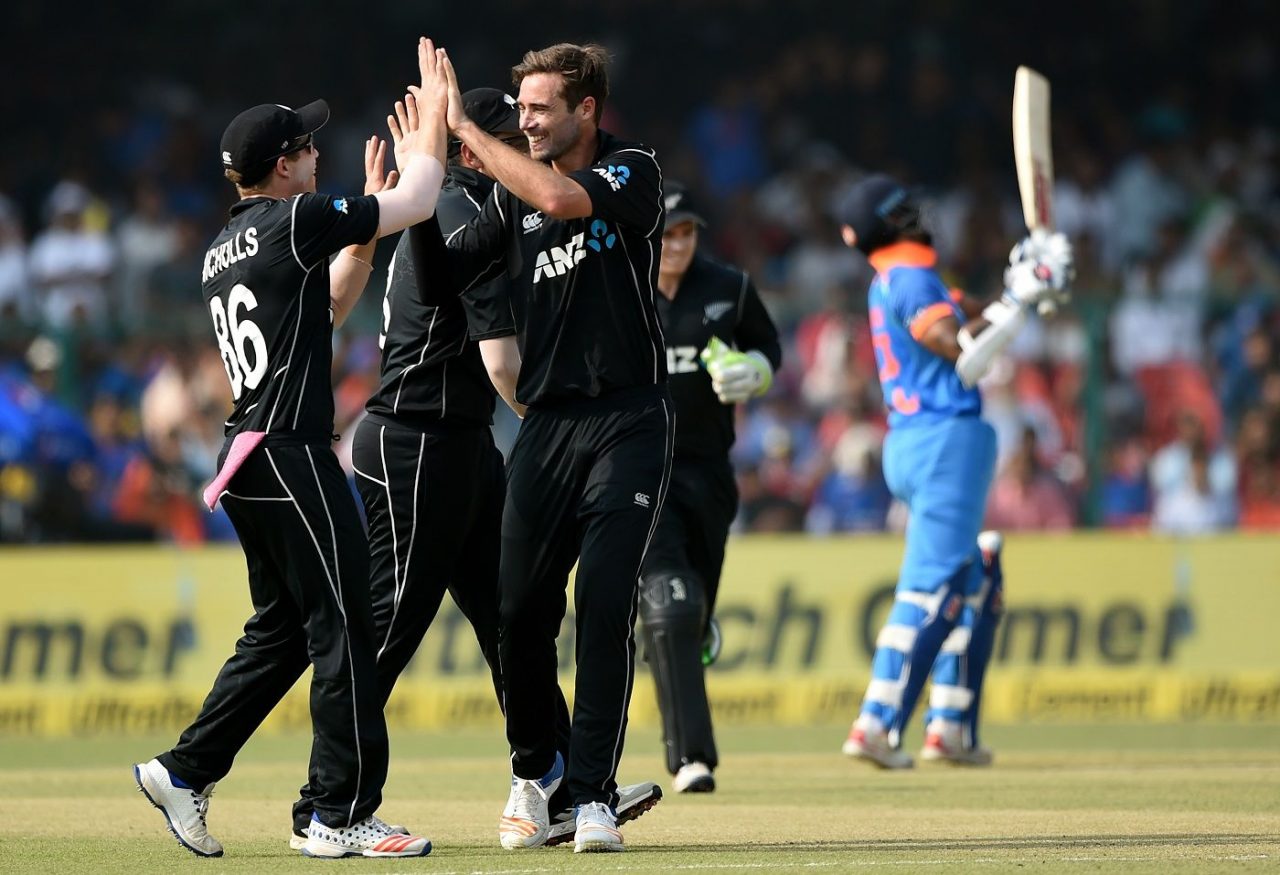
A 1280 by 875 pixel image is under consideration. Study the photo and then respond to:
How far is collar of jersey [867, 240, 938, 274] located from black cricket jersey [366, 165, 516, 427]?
3.32 meters

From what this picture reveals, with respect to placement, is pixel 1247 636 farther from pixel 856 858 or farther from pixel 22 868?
pixel 22 868

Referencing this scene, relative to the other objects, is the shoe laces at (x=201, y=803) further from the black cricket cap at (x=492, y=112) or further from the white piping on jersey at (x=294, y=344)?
the black cricket cap at (x=492, y=112)

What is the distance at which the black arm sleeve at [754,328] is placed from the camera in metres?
9.65

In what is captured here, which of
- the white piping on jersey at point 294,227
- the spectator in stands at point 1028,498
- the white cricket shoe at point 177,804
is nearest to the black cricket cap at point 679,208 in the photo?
the white piping on jersey at point 294,227

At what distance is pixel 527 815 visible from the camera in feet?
22.6

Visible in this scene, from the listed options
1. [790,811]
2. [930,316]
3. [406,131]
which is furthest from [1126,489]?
[406,131]

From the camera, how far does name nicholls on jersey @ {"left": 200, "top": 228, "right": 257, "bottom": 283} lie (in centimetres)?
645

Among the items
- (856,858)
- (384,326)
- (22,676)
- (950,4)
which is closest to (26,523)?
(22,676)

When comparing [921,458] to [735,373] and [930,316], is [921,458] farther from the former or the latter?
[735,373]

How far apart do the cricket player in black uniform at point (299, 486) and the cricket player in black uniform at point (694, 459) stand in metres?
2.59

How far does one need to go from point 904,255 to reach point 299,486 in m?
4.49

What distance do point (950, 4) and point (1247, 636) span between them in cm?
981

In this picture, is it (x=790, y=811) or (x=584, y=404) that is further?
(x=790, y=811)

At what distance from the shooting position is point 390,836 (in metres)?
6.48
